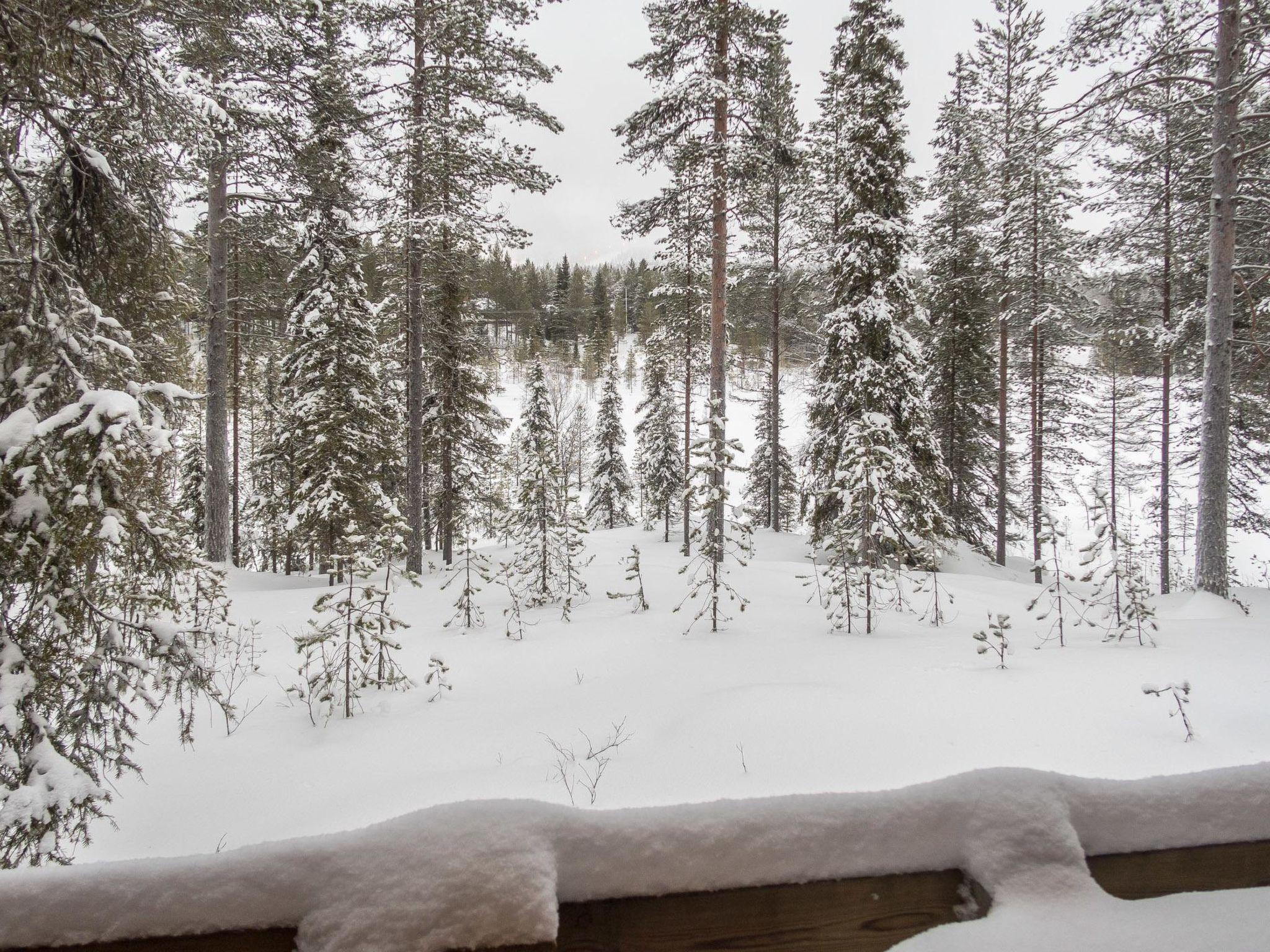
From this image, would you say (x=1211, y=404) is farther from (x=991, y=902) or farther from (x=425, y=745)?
(x=425, y=745)

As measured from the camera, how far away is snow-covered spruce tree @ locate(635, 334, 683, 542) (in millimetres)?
27297

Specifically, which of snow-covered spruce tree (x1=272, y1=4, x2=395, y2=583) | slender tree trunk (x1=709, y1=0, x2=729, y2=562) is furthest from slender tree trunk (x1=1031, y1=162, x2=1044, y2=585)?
snow-covered spruce tree (x1=272, y1=4, x2=395, y2=583)

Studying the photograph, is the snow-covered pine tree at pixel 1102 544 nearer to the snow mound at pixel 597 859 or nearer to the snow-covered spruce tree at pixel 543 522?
the snow mound at pixel 597 859

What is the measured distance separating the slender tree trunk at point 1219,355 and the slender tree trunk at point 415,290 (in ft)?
41.5

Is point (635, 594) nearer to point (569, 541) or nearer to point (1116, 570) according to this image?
point (569, 541)

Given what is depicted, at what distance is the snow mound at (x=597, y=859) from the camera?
1.18 metres

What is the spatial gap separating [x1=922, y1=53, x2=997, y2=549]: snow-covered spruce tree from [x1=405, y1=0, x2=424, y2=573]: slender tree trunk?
44.2 feet

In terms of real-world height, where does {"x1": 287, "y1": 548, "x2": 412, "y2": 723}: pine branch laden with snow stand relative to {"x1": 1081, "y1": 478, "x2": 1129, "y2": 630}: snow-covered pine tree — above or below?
below

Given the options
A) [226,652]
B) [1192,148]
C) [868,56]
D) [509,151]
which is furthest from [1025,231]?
[226,652]

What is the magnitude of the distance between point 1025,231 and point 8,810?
20.1 metres

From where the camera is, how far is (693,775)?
12.8 feet

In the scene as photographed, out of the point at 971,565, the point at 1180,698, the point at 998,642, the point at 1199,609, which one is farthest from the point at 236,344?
the point at 971,565

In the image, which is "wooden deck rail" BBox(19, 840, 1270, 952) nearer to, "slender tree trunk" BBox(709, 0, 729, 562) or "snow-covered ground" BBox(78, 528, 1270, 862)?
"snow-covered ground" BBox(78, 528, 1270, 862)

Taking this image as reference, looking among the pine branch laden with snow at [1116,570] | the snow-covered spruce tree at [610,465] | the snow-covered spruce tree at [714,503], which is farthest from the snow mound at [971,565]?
the snow-covered spruce tree at [610,465]
